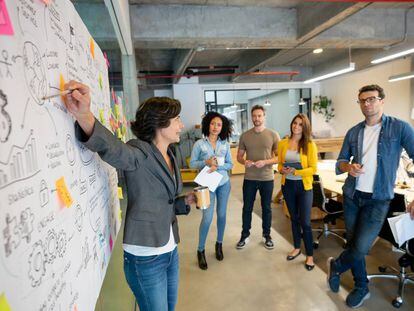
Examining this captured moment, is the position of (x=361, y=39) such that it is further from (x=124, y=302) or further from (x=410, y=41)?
(x=124, y=302)

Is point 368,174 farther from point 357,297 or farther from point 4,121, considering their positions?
point 4,121

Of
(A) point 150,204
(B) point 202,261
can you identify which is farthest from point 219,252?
(A) point 150,204

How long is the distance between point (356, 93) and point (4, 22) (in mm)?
9121

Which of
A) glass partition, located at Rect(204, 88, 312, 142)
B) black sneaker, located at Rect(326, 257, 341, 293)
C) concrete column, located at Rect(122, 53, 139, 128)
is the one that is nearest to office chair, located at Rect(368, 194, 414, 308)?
black sneaker, located at Rect(326, 257, 341, 293)

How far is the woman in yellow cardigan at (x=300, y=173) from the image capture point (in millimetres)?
2627

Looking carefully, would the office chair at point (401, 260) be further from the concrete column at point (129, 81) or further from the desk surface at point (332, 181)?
the concrete column at point (129, 81)

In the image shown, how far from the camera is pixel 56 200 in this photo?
0.67 m

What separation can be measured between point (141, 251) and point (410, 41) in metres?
6.16

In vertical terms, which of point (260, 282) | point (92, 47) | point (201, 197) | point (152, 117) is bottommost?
point (260, 282)

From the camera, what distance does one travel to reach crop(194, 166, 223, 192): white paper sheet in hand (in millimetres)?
2461

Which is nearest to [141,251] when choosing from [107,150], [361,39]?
[107,150]

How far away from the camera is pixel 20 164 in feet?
1.70

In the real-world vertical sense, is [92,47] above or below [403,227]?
above

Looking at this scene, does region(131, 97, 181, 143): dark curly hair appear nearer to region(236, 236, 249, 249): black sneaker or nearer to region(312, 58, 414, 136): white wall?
region(236, 236, 249, 249): black sneaker
